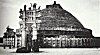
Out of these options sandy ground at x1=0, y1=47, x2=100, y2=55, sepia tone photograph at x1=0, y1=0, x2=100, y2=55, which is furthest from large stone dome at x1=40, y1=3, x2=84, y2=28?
sandy ground at x1=0, y1=47, x2=100, y2=55

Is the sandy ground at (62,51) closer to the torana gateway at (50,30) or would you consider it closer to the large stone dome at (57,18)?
the torana gateway at (50,30)

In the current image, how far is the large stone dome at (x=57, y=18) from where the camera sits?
12.8ft

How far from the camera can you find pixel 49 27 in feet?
12.8

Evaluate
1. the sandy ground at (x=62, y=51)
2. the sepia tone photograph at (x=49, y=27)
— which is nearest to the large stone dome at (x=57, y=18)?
the sepia tone photograph at (x=49, y=27)

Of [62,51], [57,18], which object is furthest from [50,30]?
[62,51]

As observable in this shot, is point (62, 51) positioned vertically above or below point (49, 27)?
below

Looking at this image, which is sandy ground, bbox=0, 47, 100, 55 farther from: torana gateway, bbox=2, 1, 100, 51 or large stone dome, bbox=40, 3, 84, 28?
large stone dome, bbox=40, 3, 84, 28

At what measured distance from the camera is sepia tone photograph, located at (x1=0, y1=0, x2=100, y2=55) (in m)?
3.88

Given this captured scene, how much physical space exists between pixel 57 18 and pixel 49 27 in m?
0.19

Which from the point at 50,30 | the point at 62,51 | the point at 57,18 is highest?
the point at 57,18

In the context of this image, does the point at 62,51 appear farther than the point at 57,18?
No

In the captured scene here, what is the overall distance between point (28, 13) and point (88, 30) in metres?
0.96

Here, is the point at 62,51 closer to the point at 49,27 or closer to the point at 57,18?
the point at 49,27

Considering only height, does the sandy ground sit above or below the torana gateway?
below
